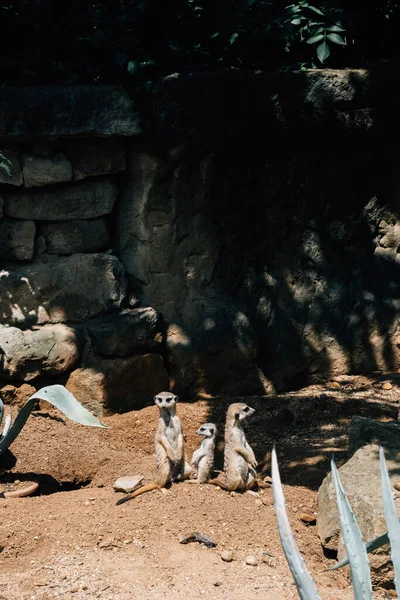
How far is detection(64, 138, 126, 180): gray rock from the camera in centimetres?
625

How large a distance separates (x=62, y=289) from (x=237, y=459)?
2.04 m

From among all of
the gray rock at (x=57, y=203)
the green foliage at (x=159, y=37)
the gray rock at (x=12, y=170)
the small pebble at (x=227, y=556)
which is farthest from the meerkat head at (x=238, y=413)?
the green foliage at (x=159, y=37)

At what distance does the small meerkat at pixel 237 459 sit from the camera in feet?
16.6

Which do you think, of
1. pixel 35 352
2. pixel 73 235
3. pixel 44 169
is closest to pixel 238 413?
pixel 35 352

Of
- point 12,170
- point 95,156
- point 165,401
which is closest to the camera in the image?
point 165,401

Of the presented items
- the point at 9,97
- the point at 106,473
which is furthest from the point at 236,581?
the point at 9,97

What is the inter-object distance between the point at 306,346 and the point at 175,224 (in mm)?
1535

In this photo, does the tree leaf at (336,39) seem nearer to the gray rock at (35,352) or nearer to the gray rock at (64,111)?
the gray rock at (64,111)

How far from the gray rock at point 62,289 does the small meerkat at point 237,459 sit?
162cm

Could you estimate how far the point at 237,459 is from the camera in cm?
507


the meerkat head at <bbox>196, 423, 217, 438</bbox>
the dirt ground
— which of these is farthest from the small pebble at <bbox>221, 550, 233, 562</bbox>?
the meerkat head at <bbox>196, 423, 217, 438</bbox>

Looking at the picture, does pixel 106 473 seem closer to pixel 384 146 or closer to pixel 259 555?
pixel 259 555

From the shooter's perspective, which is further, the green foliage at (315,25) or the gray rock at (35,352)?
the green foliage at (315,25)

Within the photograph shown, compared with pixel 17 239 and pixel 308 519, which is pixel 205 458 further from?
pixel 17 239
